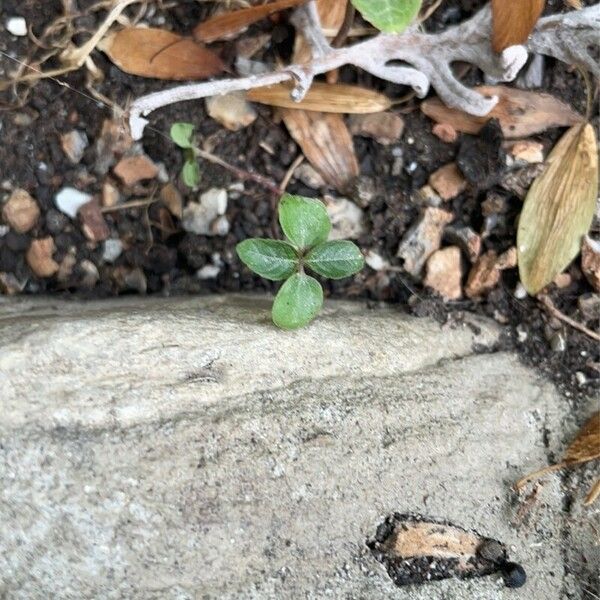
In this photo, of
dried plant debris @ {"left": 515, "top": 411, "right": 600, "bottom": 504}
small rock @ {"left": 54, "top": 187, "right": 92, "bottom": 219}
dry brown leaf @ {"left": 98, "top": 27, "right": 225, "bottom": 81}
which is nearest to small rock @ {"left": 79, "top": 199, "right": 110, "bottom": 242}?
small rock @ {"left": 54, "top": 187, "right": 92, "bottom": 219}

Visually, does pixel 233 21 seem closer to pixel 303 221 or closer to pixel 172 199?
pixel 172 199

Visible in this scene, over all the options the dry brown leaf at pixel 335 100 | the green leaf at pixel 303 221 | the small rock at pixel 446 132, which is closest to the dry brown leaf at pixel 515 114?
the small rock at pixel 446 132

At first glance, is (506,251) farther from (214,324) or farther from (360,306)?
(214,324)

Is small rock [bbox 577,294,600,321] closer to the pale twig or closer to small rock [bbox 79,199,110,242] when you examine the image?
the pale twig

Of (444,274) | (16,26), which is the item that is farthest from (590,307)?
(16,26)

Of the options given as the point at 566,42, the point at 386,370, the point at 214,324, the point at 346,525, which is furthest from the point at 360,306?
the point at 566,42
